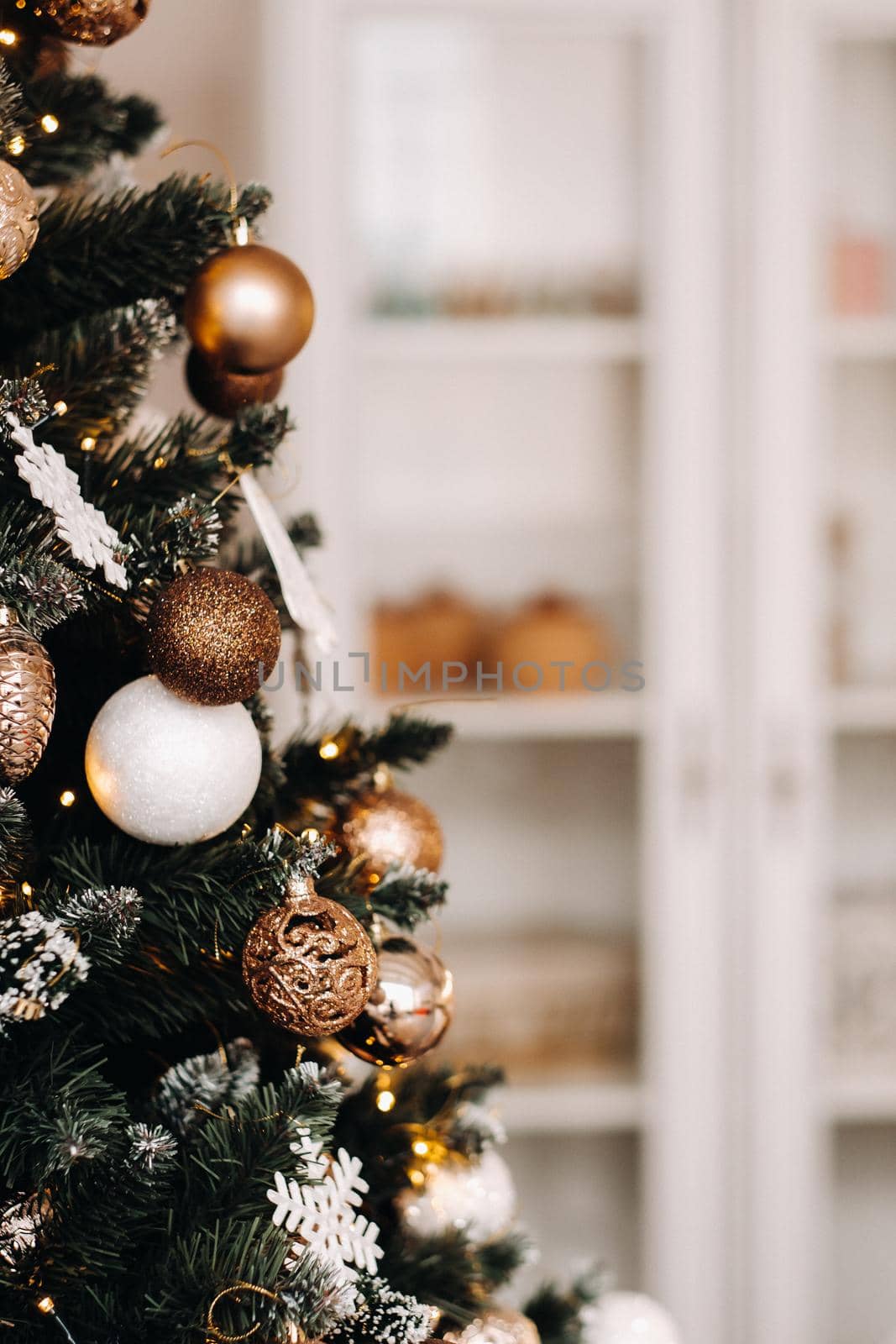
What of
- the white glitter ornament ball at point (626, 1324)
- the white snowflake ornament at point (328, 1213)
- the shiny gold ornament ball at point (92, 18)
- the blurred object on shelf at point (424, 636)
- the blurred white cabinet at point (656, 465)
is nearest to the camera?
the white snowflake ornament at point (328, 1213)

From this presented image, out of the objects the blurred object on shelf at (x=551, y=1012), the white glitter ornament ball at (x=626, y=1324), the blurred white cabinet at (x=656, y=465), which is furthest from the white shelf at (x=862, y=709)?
the white glitter ornament ball at (x=626, y=1324)

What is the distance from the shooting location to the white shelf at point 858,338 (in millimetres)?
1435

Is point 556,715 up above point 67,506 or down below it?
above

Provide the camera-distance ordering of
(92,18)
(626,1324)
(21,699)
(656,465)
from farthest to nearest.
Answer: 1. (656,465)
2. (626,1324)
3. (92,18)
4. (21,699)

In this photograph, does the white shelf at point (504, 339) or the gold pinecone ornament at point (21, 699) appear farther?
the white shelf at point (504, 339)

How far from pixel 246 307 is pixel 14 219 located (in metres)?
0.11

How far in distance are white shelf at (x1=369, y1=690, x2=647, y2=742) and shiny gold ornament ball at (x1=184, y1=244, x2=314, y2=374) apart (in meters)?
0.91

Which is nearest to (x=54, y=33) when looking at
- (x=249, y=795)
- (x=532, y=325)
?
(x=249, y=795)

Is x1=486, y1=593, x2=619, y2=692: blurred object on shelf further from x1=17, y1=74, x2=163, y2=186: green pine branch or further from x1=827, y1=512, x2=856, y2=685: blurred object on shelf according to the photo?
x1=17, y1=74, x2=163, y2=186: green pine branch

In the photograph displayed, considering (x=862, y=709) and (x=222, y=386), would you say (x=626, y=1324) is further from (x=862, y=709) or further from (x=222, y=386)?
(x=862, y=709)

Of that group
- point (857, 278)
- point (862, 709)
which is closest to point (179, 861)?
point (862, 709)

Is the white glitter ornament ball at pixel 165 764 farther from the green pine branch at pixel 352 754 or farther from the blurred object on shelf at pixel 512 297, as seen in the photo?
the blurred object on shelf at pixel 512 297

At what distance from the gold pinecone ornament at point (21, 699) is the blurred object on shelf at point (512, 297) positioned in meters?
1.12

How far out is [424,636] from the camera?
4.97 feet
